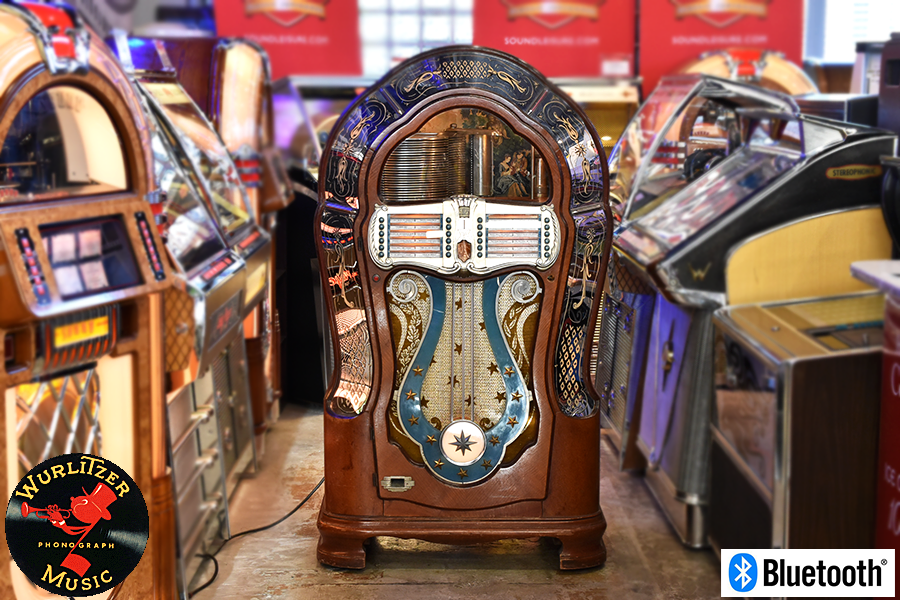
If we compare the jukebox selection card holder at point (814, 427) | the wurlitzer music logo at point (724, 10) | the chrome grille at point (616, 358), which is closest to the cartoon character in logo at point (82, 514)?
the jukebox selection card holder at point (814, 427)

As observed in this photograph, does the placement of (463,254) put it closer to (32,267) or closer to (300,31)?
(32,267)

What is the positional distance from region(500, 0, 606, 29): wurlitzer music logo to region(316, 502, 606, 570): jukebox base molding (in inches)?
151

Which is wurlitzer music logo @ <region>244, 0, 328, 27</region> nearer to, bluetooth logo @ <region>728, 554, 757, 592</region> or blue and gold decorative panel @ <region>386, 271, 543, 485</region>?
blue and gold decorative panel @ <region>386, 271, 543, 485</region>

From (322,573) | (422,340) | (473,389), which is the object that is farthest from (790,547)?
(322,573)

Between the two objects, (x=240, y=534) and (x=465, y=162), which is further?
(x=240, y=534)

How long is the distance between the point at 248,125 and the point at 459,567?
6.99 ft

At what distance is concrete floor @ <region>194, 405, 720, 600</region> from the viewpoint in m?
2.69

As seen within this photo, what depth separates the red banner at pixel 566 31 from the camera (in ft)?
19.1

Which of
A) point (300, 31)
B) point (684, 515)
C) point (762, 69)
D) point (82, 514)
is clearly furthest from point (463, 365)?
point (762, 69)

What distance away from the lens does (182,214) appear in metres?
2.71

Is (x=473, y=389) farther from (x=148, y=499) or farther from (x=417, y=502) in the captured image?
(x=148, y=499)

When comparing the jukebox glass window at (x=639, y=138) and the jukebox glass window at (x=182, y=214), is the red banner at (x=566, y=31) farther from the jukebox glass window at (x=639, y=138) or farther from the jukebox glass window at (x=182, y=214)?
the jukebox glass window at (x=182, y=214)

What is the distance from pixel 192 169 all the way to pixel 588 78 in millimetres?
3076

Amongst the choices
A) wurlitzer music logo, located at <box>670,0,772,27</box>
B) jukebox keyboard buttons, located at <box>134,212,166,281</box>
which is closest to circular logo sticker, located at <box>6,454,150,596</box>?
jukebox keyboard buttons, located at <box>134,212,166,281</box>
